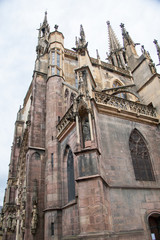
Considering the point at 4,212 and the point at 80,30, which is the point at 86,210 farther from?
the point at 4,212

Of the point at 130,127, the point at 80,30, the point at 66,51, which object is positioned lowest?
the point at 130,127

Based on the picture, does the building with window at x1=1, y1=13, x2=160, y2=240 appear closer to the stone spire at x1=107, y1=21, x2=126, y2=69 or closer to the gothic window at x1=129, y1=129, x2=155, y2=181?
the gothic window at x1=129, y1=129, x2=155, y2=181

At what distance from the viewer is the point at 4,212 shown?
17.2 meters

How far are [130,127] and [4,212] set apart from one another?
13740mm

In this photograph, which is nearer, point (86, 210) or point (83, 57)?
point (86, 210)

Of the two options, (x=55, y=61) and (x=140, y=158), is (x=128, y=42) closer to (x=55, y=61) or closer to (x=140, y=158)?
(x=55, y=61)

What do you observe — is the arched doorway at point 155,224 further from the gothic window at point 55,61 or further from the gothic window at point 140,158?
the gothic window at point 55,61

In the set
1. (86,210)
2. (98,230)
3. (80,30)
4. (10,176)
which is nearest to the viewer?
(98,230)

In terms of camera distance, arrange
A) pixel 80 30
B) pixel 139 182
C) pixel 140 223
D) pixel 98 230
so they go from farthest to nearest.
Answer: pixel 80 30 → pixel 139 182 → pixel 140 223 → pixel 98 230

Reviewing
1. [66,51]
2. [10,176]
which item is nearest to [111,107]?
[66,51]

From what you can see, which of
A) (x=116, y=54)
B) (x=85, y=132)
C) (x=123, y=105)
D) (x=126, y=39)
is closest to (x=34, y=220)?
(x=85, y=132)

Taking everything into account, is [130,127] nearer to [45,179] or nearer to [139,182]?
[139,182]

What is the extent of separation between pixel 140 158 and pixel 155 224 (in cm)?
278

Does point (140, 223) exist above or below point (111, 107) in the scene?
below
